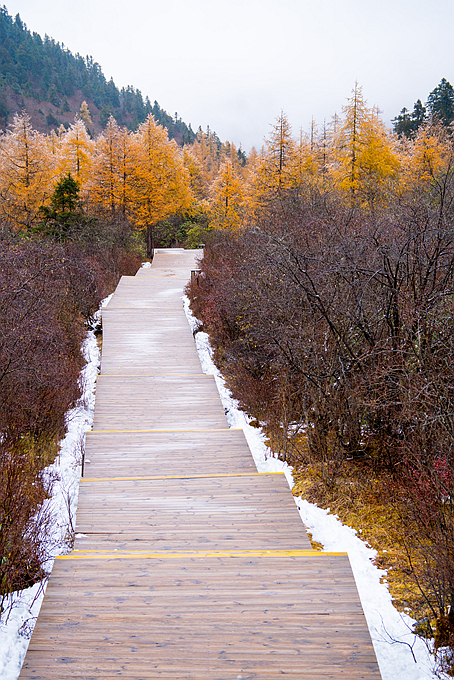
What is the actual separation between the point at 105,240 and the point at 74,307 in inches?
308

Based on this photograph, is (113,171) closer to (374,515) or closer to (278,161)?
(278,161)

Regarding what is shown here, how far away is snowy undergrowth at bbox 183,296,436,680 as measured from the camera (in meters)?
3.12

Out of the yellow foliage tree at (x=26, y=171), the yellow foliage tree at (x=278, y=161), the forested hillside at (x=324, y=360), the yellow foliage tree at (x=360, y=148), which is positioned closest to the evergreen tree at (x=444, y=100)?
the yellow foliage tree at (x=360, y=148)

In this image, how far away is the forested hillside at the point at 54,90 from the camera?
92.1 meters

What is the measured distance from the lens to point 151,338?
12.1 meters

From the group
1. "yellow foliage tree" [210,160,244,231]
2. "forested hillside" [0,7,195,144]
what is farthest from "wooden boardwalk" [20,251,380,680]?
"forested hillside" [0,7,195,144]

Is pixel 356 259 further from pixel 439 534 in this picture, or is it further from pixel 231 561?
pixel 231 561

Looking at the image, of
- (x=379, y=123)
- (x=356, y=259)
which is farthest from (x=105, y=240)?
(x=356, y=259)

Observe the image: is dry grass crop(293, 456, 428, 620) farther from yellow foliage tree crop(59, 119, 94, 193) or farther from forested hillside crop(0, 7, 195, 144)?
forested hillside crop(0, 7, 195, 144)

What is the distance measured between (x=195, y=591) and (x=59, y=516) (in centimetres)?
266

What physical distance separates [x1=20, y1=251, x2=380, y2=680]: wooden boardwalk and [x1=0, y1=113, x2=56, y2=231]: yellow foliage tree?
2155 cm

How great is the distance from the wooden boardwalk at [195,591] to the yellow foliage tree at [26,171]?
21.6 meters

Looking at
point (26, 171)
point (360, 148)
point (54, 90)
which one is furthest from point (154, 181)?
point (54, 90)

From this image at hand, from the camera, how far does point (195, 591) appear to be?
3.00 m
